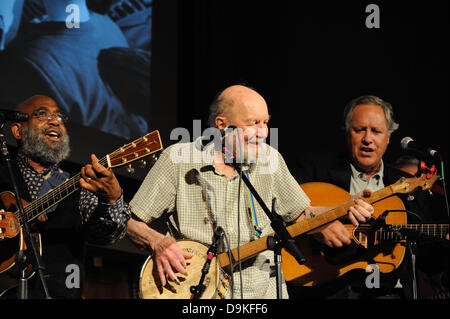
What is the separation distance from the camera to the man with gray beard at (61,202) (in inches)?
122

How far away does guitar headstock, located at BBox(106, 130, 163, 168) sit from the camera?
307 cm

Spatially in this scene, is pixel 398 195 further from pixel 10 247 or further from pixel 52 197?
pixel 10 247

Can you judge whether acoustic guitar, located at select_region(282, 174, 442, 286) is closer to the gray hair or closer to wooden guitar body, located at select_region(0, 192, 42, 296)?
the gray hair

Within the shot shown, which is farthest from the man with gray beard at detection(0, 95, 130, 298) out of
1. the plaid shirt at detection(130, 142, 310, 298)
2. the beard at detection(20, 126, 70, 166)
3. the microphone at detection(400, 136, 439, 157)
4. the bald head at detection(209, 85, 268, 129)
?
the microphone at detection(400, 136, 439, 157)

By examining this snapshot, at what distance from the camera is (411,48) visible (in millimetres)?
5527

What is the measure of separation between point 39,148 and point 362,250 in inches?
94.6

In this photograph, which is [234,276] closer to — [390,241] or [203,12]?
[390,241]

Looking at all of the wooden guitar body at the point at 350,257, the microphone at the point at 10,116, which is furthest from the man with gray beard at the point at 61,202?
the wooden guitar body at the point at 350,257

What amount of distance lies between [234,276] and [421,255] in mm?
1836

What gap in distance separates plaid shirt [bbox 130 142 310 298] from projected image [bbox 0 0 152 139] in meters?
1.18

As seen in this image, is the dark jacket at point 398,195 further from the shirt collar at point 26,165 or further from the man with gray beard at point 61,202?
the shirt collar at point 26,165

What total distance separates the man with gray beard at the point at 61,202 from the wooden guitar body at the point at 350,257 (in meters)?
1.47

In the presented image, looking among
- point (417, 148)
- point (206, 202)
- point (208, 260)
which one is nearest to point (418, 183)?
point (417, 148)
